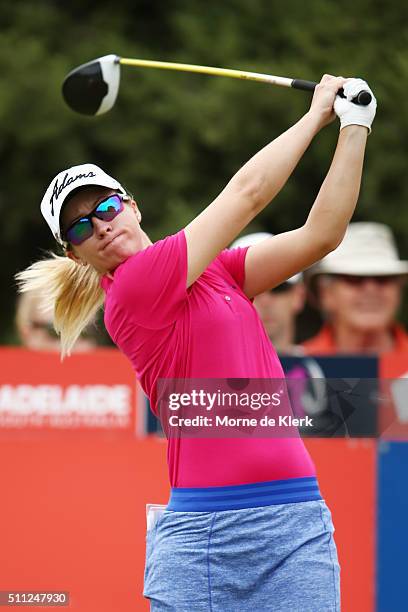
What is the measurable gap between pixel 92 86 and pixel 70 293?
1.38 meters

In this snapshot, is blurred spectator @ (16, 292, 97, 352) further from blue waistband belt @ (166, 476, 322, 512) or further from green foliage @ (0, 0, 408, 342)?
blue waistband belt @ (166, 476, 322, 512)

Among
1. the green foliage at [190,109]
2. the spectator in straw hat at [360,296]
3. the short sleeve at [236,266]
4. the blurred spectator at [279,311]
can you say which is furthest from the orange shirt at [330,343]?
the green foliage at [190,109]

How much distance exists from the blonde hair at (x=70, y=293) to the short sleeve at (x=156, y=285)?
40 centimetres

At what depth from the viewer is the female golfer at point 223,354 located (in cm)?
316

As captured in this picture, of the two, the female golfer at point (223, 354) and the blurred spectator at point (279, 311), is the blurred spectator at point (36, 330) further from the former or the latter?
the female golfer at point (223, 354)

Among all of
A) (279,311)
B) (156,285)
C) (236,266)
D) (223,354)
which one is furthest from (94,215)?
(279,311)

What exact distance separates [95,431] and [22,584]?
2525 millimetres

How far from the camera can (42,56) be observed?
1169 cm

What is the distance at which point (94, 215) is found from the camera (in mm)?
3398

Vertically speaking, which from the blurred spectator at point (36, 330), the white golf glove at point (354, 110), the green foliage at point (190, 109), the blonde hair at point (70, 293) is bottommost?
the blonde hair at point (70, 293)

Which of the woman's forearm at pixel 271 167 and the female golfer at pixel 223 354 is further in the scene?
the woman's forearm at pixel 271 167

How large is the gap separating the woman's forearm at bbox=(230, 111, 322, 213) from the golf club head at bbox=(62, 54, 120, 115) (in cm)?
163

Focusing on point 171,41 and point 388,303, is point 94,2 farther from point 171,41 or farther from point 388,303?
point 388,303

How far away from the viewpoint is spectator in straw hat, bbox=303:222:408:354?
23.6 feet
